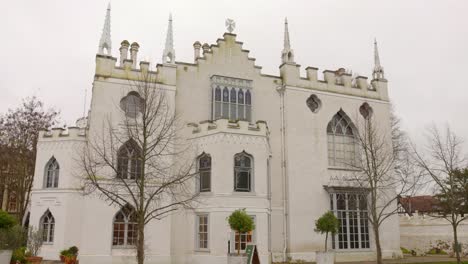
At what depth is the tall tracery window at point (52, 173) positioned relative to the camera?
917 inches

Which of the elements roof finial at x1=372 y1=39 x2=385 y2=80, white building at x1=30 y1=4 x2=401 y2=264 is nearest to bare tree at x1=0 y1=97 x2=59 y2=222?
white building at x1=30 y1=4 x2=401 y2=264

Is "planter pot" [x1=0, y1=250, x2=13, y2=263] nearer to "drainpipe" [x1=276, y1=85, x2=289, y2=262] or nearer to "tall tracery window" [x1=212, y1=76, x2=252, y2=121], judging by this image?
"tall tracery window" [x1=212, y1=76, x2=252, y2=121]

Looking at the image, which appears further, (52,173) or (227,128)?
(52,173)

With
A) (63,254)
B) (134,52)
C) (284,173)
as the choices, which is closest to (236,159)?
(284,173)

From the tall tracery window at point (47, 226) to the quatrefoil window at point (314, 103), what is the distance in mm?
16358

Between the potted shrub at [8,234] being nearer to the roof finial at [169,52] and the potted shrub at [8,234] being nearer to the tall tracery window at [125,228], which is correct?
the tall tracery window at [125,228]

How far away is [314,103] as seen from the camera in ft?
92.5

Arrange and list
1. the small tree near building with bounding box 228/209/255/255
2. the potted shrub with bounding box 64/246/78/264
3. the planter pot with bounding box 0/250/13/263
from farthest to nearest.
→ 1. the potted shrub with bounding box 64/246/78/264
2. the small tree near building with bounding box 228/209/255/255
3. the planter pot with bounding box 0/250/13/263

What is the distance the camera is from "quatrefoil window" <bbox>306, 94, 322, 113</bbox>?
27938mm

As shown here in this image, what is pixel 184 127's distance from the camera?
79.5 feet

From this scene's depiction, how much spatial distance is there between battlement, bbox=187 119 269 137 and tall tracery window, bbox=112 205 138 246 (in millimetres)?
5318

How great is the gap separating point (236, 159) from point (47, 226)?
1040 centimetres

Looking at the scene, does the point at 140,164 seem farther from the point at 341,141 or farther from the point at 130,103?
the point at 341,141

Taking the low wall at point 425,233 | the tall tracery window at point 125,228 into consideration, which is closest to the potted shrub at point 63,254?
the tall tracery window at point 125,228
